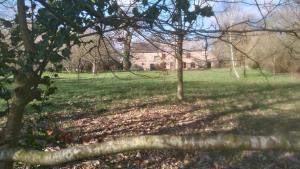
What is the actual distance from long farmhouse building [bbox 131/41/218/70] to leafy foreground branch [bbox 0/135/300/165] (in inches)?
79.2

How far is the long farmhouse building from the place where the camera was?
14.8ft

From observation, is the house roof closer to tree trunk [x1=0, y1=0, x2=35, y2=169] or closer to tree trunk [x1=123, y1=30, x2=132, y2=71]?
tree trunk [x1=123, y1=30, x2=132, y2=71]

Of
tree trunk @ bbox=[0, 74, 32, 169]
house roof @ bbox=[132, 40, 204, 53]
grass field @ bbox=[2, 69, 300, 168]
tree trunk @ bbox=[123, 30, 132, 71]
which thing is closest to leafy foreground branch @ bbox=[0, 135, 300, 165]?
tree trunk @ bbox=[0, 74, 32, 169]

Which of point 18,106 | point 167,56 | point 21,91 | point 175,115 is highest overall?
point 167,56

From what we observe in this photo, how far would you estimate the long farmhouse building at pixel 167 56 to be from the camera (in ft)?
14.8

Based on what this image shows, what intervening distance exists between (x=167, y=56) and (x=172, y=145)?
3.16 m

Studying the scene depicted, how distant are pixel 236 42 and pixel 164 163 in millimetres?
4871

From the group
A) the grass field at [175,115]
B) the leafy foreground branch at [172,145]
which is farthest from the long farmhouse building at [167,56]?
the grass field at [175,115]

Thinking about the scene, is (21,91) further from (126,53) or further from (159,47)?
(126,53)

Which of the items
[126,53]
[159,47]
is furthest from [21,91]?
[126,53]

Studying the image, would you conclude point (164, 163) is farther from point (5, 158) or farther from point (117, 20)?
Result: point (5, 158)

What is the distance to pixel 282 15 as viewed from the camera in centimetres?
455

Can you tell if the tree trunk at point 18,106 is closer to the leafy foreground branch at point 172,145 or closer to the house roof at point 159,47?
the house roof at point 159,47

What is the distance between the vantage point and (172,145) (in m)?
2.16
